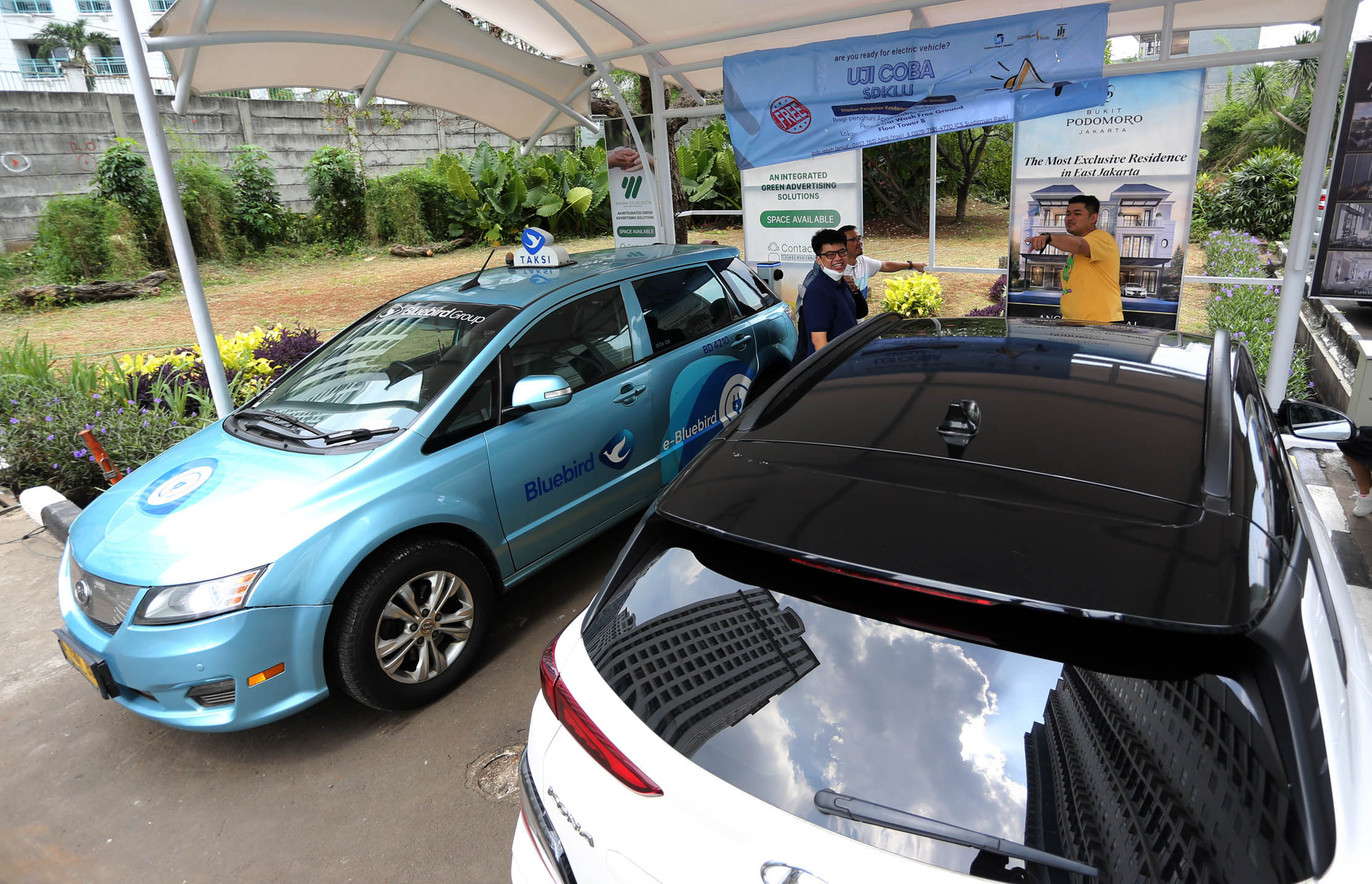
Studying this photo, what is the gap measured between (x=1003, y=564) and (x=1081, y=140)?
5391 mm

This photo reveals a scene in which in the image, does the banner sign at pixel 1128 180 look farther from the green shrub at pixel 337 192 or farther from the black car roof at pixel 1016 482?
the green shrub at pixel 337 192

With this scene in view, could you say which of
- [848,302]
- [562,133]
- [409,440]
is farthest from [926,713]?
[562,133]

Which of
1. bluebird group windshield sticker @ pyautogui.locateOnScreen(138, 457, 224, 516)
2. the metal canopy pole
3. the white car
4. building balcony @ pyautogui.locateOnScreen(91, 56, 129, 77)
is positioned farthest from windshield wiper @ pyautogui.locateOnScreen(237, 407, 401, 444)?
building balcony @ pyautogui.locateOnScreen(91, 56, 129, 77)

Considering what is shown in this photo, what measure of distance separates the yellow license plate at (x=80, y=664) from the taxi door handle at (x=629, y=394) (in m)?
2.49

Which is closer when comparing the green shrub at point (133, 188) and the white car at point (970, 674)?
the white car at point (970, 674)

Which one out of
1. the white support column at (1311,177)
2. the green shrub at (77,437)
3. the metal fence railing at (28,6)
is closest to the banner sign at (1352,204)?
the white support column at (1311,177)

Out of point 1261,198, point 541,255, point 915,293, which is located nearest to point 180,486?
point 541,255

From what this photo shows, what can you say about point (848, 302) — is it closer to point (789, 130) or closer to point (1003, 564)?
point (789, 130)

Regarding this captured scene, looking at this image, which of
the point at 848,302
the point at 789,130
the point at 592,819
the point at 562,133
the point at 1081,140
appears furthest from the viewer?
the point at 562,133

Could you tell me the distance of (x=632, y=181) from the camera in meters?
8.55

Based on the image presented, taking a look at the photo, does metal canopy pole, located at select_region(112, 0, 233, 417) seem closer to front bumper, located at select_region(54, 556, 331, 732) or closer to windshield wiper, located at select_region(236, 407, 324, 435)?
windshield wiper, located at select_region(236, 407, 324, 435)

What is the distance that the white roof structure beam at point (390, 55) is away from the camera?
20.4 ft

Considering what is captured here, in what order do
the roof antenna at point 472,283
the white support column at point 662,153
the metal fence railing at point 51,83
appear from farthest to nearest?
1. the metal fence railing at point 51,83
2. the white support column at point 662,153
3. the roof antenna at point 472,283

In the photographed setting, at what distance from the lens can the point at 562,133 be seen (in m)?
23.2
